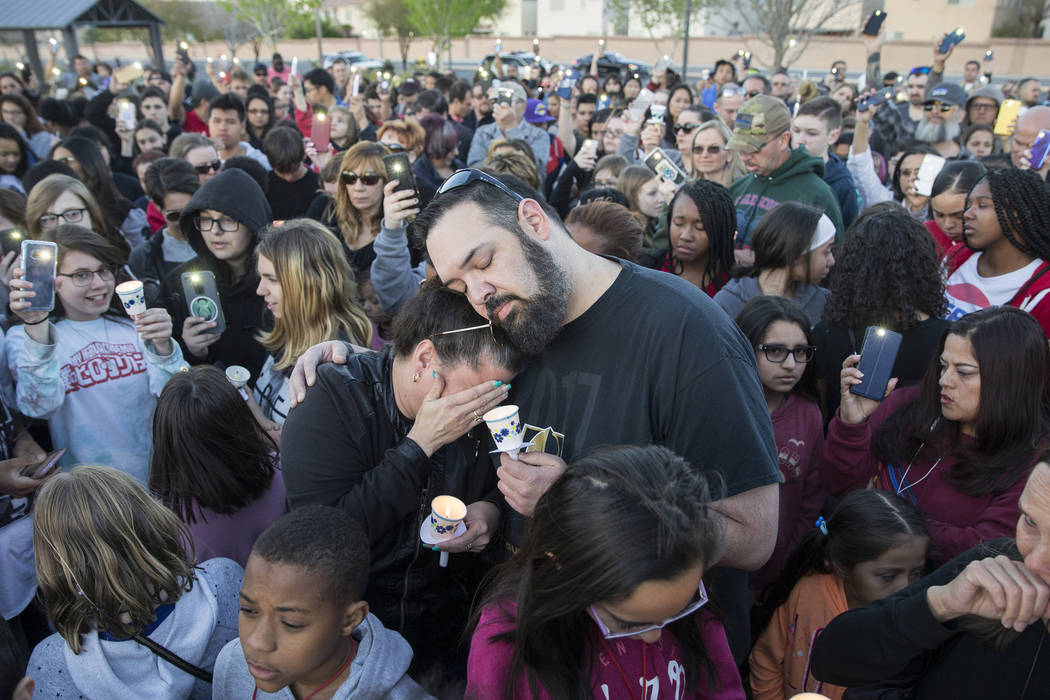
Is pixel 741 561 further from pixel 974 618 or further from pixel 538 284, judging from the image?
pixel 538 284

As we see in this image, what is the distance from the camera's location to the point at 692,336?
188 cm

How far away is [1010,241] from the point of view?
338cm

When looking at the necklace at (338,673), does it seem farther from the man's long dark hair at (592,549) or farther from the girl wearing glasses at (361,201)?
the girl wearing glasses at (361,201)

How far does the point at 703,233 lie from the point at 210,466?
2856 mm

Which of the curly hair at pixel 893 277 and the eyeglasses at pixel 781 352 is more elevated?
the curly hair at pixel 893 277

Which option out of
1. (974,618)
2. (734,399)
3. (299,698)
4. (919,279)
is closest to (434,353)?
(734,399)

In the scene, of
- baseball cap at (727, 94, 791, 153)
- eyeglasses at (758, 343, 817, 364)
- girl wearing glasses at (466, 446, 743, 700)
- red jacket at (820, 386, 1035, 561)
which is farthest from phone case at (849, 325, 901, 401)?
baseball cap at (727, 94, 791, 153)

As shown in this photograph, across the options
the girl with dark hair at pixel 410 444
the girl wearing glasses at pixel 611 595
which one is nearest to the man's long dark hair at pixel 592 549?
the girl wearing glasses at pixel 611 595

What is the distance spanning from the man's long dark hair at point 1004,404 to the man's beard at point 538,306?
5.09 feet

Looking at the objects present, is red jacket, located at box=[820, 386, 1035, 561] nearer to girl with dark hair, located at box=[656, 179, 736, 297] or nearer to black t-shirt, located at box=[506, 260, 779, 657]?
black t-shirt, located at box=[506, 260, 779, 657]

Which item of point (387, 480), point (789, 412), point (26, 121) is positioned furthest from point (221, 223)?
point (26, 121)

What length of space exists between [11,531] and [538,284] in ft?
7.47

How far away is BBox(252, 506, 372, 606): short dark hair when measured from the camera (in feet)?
6.09

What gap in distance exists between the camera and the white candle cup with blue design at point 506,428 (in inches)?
75.6
